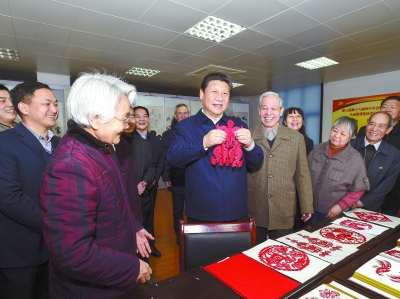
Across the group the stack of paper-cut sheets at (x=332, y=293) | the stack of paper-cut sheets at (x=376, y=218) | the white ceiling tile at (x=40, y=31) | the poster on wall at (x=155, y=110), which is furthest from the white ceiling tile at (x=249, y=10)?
the poster on wall at (x=155, y=110)

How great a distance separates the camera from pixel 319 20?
10.3 feet

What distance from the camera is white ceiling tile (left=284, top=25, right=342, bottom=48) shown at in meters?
3.44

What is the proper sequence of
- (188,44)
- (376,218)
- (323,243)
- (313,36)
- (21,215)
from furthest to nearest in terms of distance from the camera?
(188,44) → (313,36) → (376,218) → (21,215) → (323,243)

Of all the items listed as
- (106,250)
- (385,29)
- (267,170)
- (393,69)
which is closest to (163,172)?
(267,170)

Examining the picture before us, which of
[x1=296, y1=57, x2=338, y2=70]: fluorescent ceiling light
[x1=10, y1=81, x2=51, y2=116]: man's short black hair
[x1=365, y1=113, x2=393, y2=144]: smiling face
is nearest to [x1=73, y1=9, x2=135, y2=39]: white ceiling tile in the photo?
[x1=10, y1=81, x2=51, y2=116]: man's short black hair

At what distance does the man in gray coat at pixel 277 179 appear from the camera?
5.71ft

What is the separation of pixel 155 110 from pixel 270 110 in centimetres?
550

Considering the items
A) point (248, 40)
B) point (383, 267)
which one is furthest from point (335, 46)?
point (383, 267)

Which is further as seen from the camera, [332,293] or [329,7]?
[329,7]

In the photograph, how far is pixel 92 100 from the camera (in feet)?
2.81

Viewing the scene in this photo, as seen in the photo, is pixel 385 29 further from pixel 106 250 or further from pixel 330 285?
pixel 106 250

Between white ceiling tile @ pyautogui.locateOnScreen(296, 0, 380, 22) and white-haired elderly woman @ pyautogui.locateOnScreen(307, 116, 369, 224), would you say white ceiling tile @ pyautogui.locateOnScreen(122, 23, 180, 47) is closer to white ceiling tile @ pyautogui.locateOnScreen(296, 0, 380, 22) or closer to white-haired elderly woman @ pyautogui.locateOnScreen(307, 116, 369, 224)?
white ceiling tile @ pyautogui.locateOnScreen(296, 0, 380, 22)

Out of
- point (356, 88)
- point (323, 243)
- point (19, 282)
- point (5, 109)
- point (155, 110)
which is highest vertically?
point (356, 88)

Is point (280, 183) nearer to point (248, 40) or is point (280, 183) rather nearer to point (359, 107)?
point (248, 40)
